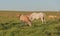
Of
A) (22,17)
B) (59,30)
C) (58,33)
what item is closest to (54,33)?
(58,33)

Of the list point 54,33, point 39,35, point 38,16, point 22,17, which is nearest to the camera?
point 39,35

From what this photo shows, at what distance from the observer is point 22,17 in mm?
16609

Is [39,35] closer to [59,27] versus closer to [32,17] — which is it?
[59,27]

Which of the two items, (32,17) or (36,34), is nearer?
(36,34)

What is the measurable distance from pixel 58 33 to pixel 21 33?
160 cm

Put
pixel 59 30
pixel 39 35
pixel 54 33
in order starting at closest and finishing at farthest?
pixel 39 35 → pixel 54 33 → pixel 59 30

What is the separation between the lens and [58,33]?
28.7ft

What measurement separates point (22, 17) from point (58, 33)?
8.06 metres

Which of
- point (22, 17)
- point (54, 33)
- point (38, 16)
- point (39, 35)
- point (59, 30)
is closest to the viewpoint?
point (39, 35)

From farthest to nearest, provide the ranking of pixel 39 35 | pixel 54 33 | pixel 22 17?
pixel 22 17
pixel 54 33
pixel 39 35

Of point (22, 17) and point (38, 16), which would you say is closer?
point (22, 17)

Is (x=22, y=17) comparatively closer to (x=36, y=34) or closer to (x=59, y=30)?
(x=59, y=30)

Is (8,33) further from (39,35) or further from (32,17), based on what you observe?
(32,17)

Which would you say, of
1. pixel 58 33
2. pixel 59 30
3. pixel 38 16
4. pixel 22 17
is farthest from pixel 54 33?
pixel 38 16
